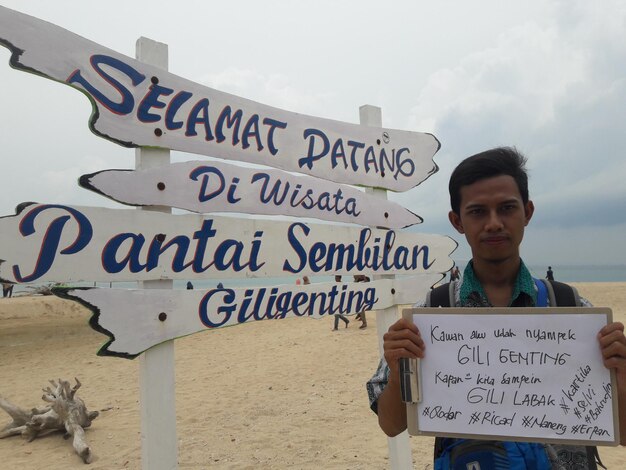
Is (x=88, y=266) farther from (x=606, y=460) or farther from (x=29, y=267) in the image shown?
(x=606, y=460)

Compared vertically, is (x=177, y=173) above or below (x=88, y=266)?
above

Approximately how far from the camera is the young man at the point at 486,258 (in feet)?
5.24

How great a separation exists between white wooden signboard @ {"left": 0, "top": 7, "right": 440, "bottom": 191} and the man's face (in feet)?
6.06

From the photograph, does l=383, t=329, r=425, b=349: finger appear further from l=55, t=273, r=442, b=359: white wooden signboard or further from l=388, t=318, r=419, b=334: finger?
l=55, t=273, r=442, b=359: white wooden signboard

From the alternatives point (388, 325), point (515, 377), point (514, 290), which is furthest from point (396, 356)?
point (388, 325)

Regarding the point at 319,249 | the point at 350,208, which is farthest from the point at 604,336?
the point at 350,208

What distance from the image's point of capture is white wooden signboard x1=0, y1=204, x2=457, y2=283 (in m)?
2.08

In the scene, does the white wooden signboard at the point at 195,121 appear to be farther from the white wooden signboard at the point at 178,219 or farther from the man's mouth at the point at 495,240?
the man's mouth at the point at 495,240

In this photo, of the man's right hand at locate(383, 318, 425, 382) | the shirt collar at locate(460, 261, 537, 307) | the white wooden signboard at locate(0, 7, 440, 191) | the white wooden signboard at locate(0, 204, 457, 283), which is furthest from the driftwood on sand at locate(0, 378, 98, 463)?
the shirt collar at locate(460, 261, 537, 307)

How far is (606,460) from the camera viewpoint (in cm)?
414

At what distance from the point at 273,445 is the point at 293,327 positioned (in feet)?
29.8

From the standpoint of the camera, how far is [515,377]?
61.8 inches

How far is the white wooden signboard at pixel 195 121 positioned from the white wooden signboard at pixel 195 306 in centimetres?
95

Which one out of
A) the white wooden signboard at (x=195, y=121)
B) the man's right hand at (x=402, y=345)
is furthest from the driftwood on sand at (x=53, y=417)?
the man's right hand at (x=402, y=345)
